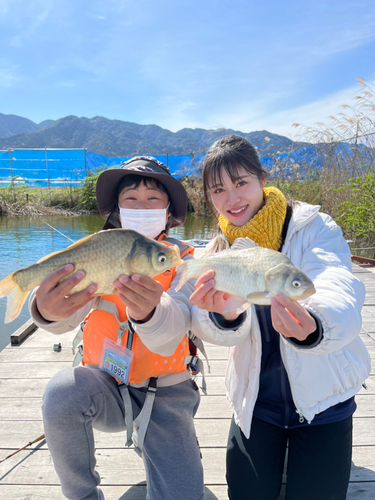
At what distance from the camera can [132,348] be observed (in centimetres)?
208

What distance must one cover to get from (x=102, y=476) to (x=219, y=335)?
1.24 meters

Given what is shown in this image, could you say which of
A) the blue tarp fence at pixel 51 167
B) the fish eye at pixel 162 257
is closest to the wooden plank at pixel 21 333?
the fish eye at pixel 162 257

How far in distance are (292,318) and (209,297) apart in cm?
46

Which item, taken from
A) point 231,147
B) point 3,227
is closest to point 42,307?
point 231,147

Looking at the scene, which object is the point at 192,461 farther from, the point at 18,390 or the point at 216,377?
the point at 18,390

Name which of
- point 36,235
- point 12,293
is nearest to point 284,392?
point 12,293

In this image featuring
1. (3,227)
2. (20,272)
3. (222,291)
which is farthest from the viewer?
(3,227)

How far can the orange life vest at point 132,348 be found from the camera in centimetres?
206

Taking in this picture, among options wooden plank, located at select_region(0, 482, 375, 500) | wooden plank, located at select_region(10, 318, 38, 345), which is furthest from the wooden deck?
wooden plank, located at select_region(10, 318, 38, 345)

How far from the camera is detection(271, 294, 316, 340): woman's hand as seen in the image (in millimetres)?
1540

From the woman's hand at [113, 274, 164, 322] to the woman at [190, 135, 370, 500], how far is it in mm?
239

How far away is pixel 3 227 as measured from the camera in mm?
16578

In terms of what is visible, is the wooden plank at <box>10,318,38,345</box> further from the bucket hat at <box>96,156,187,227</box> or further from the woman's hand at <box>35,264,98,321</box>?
the woman's hand at <box>35,264,98,321</box>

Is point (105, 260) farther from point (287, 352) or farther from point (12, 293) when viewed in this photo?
point (287, 352)
